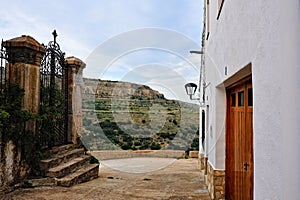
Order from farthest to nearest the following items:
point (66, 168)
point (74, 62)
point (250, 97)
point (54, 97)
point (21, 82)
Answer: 1. point (74, 62)
2. point (54, 97)
3. point (66, 168)
4. point (21, 82)
5. point (250, 97)

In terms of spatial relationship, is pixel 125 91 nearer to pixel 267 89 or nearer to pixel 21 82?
pixel 21 82

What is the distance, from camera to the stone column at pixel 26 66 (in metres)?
6.25

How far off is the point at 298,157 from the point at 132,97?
11.9 m

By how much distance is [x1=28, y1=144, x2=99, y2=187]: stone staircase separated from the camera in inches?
253

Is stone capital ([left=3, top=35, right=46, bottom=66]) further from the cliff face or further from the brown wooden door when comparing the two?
the cliff face

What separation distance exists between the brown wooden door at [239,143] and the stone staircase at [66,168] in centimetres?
373

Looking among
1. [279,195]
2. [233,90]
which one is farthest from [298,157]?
[233,90]

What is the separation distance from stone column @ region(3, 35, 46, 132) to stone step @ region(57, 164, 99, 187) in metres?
1.46

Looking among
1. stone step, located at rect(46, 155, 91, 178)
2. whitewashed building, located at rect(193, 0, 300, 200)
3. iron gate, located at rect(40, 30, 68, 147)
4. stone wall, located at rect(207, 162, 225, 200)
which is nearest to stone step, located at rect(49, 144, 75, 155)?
iron gate, located at rect(40, 30, 68, 147)

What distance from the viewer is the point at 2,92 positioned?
5.82 meters

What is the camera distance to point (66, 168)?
276 inches

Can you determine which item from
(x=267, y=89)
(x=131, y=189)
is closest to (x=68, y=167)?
(x=131, y=189)

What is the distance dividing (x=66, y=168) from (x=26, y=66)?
2696 mm

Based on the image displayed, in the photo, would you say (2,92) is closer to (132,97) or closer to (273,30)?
(273,30)
